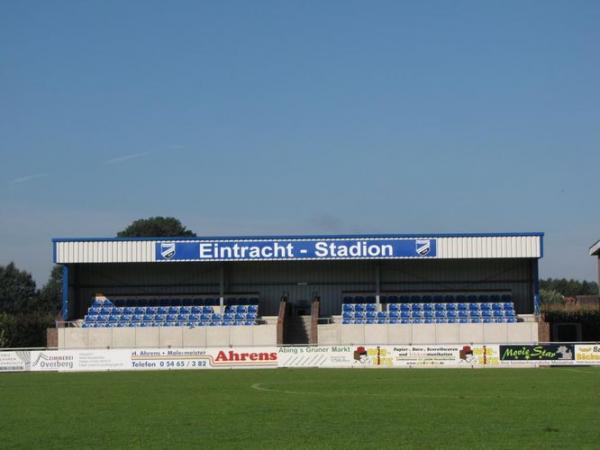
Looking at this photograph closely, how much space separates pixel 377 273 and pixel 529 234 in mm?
11634

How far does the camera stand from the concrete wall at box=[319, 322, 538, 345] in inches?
2566

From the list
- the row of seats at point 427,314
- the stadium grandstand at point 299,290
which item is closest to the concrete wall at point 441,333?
the stadium grandstand at point 299,290

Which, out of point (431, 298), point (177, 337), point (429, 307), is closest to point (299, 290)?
point (431, 298)

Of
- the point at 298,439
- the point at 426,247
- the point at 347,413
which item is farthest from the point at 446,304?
the point at 298,439

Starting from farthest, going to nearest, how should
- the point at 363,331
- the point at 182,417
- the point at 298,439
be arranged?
the point at 363,331, the point at 182,417, the point at 298,439

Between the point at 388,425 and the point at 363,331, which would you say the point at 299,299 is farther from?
the point at 388,425

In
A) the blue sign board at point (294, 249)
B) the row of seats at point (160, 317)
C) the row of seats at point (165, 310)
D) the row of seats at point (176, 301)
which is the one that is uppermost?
the blue sign board at point (294, 249)

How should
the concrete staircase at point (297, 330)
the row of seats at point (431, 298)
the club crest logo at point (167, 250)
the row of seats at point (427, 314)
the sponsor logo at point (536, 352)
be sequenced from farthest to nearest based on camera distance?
1. the row of seats at point (431, 298)
2. the club crest logo at point (167, 250)
3. the concrete staircase at point (297, 330)
4. the row of seats at point (427, 314)
5. the sponsor logo at point (536, 352)

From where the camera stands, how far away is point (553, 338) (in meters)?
79.0

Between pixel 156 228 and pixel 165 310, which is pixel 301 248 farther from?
pixel 156 228

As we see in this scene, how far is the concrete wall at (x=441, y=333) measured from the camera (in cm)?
6519

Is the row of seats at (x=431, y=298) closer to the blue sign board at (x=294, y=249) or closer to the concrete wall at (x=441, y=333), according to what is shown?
the blue sign board at (x=294, y=249)

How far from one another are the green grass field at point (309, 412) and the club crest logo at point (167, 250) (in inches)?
1142

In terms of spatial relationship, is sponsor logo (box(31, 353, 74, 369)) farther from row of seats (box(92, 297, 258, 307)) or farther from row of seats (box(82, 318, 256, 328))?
row of seats (box(92, 297, 258, 307))
